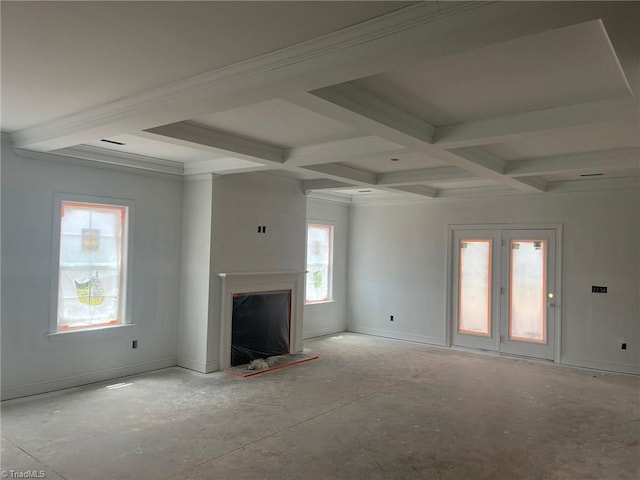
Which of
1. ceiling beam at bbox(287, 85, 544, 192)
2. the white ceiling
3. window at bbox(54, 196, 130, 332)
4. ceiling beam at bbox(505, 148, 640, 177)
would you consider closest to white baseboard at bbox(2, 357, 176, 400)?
window at bbox(54, 196, 130, 332)

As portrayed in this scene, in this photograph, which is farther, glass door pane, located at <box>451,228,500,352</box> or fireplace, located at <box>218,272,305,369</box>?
glass door pane, located at <box>451,228,500,352</box>

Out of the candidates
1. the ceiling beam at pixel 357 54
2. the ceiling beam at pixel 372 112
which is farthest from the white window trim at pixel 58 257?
the ceiling beam at pixel 372 112

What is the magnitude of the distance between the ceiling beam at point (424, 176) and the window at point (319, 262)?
2.28 metres

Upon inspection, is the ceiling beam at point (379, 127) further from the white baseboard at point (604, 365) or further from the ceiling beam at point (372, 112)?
the white baseboard at point (604, 365)

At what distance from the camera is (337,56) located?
2.16m

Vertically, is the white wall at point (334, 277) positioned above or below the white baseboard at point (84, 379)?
above

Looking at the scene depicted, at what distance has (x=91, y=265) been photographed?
515cm

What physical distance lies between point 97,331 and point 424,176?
4.24 meters

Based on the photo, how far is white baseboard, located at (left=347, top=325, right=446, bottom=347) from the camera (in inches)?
303

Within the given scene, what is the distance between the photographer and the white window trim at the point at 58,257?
4.76m

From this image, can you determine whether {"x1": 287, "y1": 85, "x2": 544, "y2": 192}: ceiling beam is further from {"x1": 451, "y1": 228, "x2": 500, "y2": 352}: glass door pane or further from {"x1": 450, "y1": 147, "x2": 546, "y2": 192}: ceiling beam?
{"x1": 451, "y1": 228, "x2": 500, "y2": 352}: glass door pane

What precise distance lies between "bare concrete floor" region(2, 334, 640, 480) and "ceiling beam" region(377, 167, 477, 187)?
8.04 ft

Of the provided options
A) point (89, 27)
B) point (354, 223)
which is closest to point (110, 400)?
point (89, 27)

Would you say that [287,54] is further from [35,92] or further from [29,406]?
[29,406]
